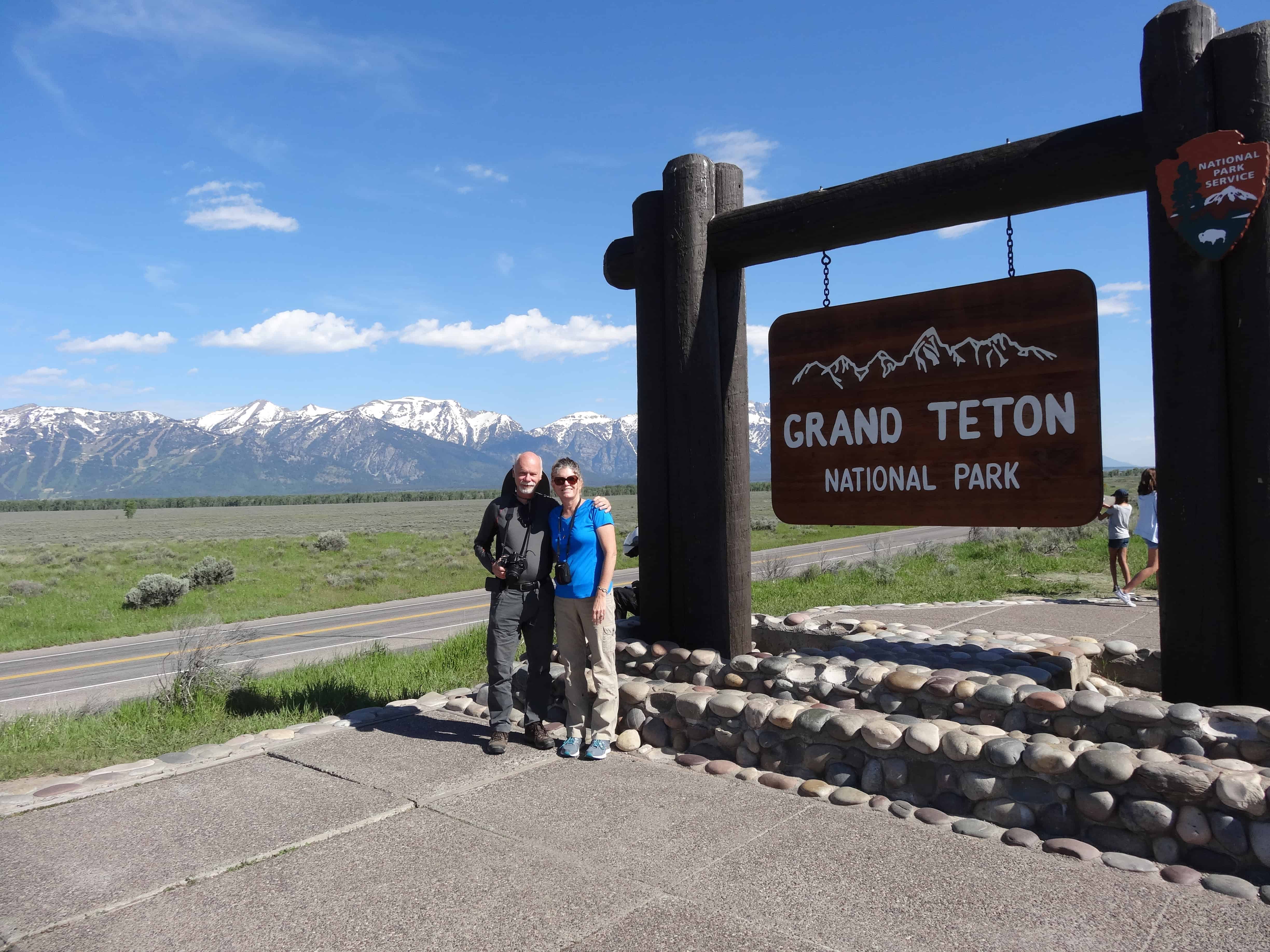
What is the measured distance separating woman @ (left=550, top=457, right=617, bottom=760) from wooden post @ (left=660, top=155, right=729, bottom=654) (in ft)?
3.26

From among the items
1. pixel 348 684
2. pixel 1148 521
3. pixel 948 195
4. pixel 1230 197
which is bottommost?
pixel 348 684

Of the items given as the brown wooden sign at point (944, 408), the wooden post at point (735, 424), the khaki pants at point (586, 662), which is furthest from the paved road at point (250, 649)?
the brown wooden sign at point (944, 408)

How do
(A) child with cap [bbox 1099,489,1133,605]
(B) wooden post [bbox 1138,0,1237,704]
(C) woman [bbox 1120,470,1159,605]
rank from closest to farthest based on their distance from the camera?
(B) wooden post [bbox 1138,0,1237,704]
(C) woman [bbox 1120,470,1159,605]
(A) child with cap [bbox 1099,489,1133,605]

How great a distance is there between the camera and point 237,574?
84.3 feet

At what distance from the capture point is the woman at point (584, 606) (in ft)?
16.6

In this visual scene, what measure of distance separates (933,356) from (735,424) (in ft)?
4.43

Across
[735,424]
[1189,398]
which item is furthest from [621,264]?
[1189,398]

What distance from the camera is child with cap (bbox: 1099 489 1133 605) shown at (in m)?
10.9

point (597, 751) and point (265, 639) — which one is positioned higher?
point (597, 751)

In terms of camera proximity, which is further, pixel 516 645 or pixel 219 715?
pixel 219 715

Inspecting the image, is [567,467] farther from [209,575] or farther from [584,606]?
[209,575]

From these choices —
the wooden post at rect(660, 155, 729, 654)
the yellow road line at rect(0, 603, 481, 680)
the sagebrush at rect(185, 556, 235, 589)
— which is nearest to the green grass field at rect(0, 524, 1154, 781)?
the yellow road line at rect(0, 603, 481, 680)

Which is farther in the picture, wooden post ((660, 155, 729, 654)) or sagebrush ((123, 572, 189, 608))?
sagebrush ((123, 572, 189, 608))

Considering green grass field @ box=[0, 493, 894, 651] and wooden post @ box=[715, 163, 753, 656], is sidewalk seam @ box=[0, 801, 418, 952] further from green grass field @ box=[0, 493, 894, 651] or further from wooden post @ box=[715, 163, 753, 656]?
green grass field @ box=[0, 493, 894, 651]
